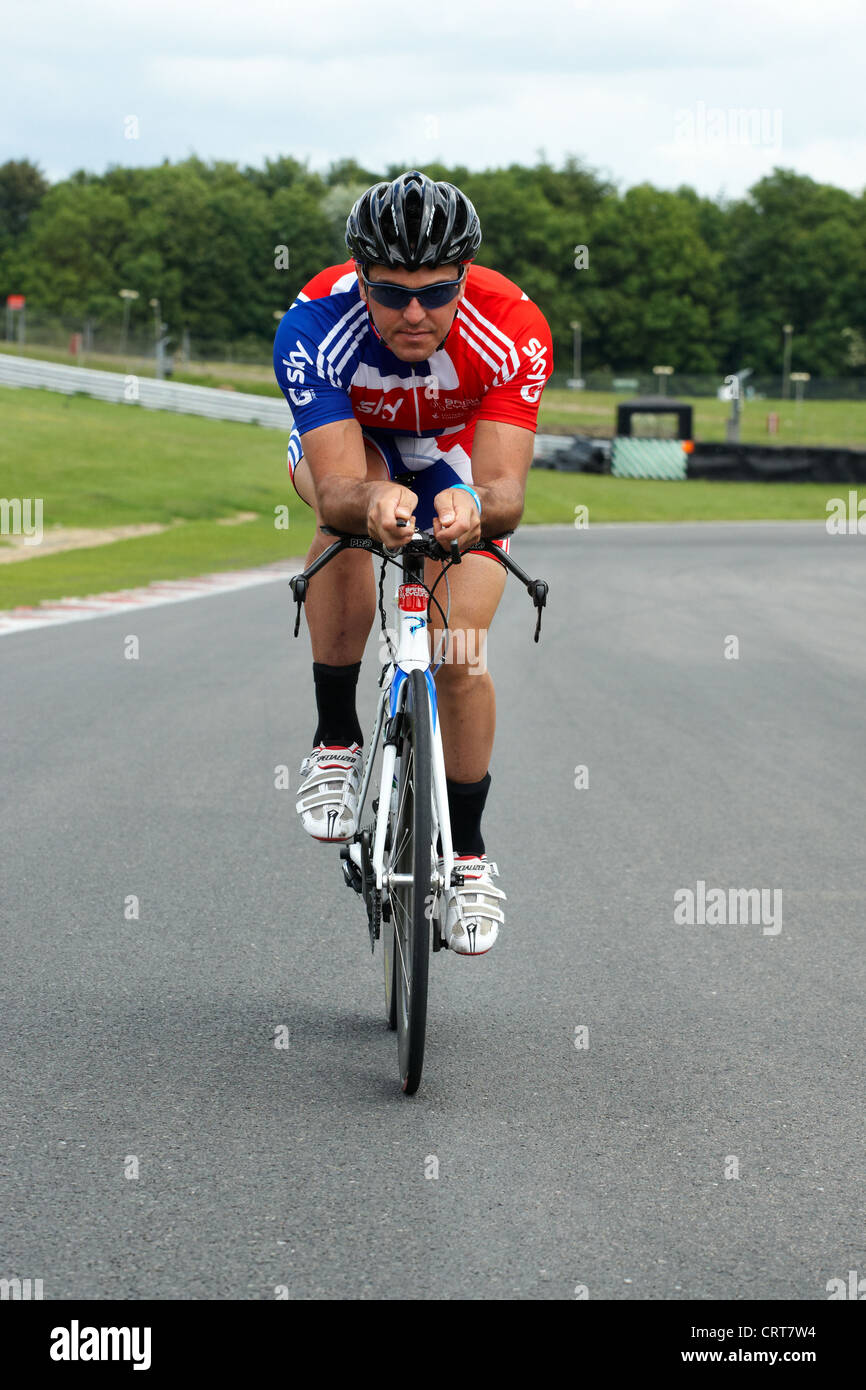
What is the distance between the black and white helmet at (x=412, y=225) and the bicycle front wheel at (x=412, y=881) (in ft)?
3.15

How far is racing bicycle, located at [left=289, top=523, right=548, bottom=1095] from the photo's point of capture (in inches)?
144

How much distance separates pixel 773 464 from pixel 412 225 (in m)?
46.3

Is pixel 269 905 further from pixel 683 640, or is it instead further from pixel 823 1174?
pixel 683 640

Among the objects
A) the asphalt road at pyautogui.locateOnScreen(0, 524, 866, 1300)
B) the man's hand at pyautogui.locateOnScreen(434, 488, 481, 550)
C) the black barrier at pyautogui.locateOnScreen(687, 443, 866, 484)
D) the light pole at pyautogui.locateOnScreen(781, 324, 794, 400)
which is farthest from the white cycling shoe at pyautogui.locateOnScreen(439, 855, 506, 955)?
the light pole at pyautogui.locateOnScreen(781, 324, 794, 400)

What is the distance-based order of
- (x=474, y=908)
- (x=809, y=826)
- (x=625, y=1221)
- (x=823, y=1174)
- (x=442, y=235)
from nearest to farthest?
(x=625, y=1221) → (x=823, y=1174) → (x=442, y=235) → (x=474, y=908) → (x=809, y=826)

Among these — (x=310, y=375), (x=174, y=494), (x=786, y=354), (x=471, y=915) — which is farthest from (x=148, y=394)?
(x=786, y=354)

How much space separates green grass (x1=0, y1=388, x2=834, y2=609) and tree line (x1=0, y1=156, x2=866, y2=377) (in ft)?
185

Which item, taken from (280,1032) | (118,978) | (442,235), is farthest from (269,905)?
(442,235)

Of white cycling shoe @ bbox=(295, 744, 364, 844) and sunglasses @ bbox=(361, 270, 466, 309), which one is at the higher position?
sunglasses @ bbox=(361, 270, 466, 309)

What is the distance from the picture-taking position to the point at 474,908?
4.06 m

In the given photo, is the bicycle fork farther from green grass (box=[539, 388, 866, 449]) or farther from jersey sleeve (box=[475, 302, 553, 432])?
green grass (box=[539, 388, 866, 449])
